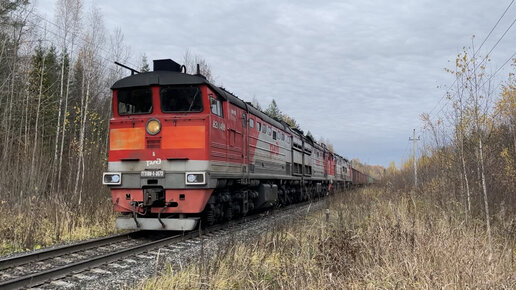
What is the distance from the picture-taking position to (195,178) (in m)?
8.34

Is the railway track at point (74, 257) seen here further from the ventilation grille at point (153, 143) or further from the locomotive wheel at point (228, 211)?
the ventilation grille at point (153, 143)

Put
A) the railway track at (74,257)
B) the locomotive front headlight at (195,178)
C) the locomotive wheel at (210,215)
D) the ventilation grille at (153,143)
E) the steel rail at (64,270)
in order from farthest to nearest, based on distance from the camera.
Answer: the locomotive wheel at (210,215) → the ventilation grille at (153,143) → the locomotive front headlight at (195,178) → the railway track at (74,257) → the steel rail at (64,270)

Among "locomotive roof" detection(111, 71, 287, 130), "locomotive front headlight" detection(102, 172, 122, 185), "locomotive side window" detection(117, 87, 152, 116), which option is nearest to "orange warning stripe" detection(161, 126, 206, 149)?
"locomotive side window" detection(117, 87, 152, 116)

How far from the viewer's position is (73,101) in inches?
1198

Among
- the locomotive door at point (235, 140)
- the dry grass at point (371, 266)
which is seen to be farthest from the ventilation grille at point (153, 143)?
the dry grass at point (371, 266)

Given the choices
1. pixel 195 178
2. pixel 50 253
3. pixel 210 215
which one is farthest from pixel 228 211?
pixel 50 253

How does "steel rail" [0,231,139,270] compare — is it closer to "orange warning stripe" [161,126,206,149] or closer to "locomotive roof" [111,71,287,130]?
"orange warning stripe" [161,126,206,149]

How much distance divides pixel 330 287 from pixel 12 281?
388 cm

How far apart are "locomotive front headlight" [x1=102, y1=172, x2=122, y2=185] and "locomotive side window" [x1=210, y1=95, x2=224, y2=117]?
2583 millimetres

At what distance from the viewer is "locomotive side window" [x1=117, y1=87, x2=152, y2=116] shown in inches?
362

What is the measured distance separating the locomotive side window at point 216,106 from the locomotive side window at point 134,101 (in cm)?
147

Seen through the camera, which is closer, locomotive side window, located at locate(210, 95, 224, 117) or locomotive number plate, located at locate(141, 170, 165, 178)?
locomotive number plate, located at locate(141, 170, 165, 178)

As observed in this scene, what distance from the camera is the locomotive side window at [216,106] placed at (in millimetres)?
9031

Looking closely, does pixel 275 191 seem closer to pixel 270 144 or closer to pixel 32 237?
pixel 270 144
